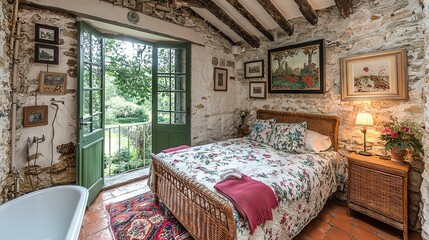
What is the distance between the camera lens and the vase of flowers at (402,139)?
1.96 metres

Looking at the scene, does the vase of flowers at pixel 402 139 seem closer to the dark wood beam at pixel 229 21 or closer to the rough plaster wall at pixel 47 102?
the dark wood beam at pixel 229 21

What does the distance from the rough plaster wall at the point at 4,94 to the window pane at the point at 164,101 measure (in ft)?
6.33

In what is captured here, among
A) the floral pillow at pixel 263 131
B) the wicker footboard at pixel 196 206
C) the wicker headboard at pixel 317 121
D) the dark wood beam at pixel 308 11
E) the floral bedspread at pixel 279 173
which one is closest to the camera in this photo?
the wicker footboard at pixel 196 206

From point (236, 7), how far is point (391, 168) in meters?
2.93

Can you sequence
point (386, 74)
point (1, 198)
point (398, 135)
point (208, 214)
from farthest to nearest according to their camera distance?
point (386, 74), point (398, 135), point (1, 198), point (208, 214)

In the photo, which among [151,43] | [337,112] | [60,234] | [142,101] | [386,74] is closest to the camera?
[60,234]

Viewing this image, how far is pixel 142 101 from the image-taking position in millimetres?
5488

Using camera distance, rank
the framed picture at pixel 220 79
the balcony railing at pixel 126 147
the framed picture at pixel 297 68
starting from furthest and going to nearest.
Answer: the framed picture at pixel 220 79 → the balcony railing at pixel 126 147 → the framed picture at pixel 297 68

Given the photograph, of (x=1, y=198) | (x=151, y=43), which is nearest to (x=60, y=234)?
(x=1, y=198)

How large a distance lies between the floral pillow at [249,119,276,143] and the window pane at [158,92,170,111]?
1.67 meters

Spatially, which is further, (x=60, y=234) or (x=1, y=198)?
(x=1, y=198)

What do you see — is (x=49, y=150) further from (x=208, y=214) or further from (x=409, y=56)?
(x=409, y=56)

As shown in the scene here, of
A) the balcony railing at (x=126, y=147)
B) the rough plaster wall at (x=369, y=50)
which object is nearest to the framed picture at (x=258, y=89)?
the rough plaster wall at (x=369, y=50)

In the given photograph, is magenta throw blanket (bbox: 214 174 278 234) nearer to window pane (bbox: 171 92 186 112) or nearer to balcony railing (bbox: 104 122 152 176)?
window pane (bbox: 171 92 186 112)
